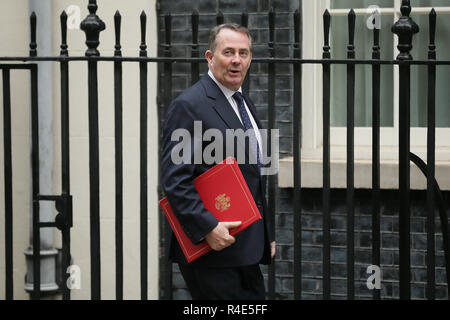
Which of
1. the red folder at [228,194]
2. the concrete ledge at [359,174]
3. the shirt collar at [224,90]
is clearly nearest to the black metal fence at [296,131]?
the shirt collar at [224,90]

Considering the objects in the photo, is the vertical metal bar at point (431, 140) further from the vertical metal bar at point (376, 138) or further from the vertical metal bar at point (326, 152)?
the vertical metal bar at point (326, 152)

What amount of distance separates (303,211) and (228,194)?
90.2 inches

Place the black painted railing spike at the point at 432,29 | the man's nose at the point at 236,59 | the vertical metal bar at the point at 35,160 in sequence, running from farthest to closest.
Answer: the vertical metal bar at the point at 35,160
the black painted railing spike at the point at 432,29
the man's nose at the point at 236,59

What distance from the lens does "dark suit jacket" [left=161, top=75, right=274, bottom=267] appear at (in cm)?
396

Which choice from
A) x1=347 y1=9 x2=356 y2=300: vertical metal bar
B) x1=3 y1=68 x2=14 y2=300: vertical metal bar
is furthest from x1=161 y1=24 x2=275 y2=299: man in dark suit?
x1=3 y1=68 x2=14 y2=300: vertical metal bar

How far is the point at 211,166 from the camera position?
13.4 feet

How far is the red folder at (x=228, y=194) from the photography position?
13.1 feet

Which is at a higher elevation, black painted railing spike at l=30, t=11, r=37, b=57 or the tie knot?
black painted railing spike at l=30, t=11, r=37, b=57

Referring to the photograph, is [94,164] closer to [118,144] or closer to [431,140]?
[118,144]

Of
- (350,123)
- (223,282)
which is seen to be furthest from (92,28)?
(223,282)

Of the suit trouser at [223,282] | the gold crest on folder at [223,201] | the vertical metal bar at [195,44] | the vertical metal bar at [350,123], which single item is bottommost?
the suit trouser at [223,282]

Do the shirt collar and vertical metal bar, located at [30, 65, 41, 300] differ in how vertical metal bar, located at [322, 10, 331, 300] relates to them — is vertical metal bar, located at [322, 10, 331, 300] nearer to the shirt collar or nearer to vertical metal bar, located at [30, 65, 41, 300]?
the shirt collar

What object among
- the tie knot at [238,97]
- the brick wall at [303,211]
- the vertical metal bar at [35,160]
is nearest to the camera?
the tie knot at [238,97]
